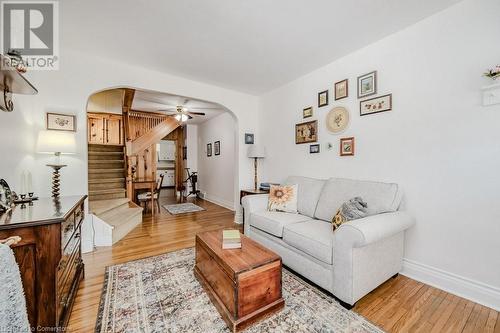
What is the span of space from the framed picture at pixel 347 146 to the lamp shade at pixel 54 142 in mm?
3160

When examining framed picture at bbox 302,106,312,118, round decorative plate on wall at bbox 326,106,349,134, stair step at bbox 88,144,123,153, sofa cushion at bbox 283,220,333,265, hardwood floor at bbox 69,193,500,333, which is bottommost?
hardwood floor at bbox 69,193,500,333

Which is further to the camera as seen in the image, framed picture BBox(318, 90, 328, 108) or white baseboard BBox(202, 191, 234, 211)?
white baseboard BBox(202, 191, 234, 211)

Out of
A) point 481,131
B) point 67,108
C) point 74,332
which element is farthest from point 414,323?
point 67,108

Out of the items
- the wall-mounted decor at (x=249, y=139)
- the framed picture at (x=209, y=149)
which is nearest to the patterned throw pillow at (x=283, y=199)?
the wall-mounted decor at (x=249, y=139)

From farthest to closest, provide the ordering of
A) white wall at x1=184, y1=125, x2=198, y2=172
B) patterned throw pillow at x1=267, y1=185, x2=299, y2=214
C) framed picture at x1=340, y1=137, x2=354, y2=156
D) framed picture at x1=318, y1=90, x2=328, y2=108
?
white wall at x1=184, y1=125, x2=198, y2=172 → framed picture at x1=318, y1=90, x2=328, y2=108 → patterned throw pillow at x1=267, y1=185, x2=299, y2=214 → framed picture at x1=340, y1=137, x2=354, y2=156

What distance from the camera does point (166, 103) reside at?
16.0 feet

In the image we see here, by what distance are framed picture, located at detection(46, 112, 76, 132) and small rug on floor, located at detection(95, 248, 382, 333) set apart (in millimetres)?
1817

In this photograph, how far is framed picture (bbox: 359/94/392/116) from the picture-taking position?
7.47 feet

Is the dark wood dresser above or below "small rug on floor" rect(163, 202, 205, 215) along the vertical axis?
above

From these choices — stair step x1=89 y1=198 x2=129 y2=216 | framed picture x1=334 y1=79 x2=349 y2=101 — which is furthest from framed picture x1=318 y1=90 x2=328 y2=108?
stair step x1=89 y1=198 x2=129 y2=216

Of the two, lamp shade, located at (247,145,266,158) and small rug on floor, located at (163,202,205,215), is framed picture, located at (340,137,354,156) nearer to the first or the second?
lamp shade, located at (247,145,266,158)

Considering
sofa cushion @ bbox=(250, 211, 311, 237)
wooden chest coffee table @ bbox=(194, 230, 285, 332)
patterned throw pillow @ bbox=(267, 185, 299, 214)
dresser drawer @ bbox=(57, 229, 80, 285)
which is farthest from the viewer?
patterned throw pillow @ bbox=(267, 185, 299, 214)

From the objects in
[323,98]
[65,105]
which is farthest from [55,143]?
[323,98]

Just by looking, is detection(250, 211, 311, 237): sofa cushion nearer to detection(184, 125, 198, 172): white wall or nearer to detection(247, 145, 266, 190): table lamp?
detection(247, 145, 266, 190): table lamp
